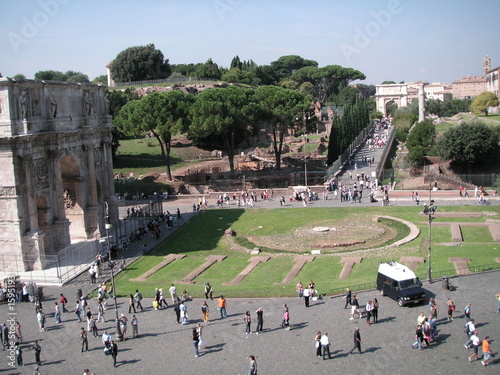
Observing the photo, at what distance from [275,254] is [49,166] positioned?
1407 centimetres

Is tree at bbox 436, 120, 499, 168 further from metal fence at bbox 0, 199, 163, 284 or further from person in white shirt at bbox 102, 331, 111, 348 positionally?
person in white shirt at bbox 102, 331, 111, 348

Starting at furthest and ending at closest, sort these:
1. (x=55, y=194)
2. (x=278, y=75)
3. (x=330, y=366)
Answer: (x=278, y=75) < (x=55, y=194) < (x=330, y=366)

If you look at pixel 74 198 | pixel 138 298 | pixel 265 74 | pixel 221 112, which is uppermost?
pixel 265 74

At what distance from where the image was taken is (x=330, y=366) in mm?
19578

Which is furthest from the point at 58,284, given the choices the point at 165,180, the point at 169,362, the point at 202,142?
the point at 202,142

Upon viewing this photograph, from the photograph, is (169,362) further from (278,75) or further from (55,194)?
(278,75)

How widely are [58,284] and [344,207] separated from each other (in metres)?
23.1

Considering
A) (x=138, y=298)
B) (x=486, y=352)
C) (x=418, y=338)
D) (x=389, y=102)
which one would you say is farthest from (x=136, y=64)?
(x=486, y=352)

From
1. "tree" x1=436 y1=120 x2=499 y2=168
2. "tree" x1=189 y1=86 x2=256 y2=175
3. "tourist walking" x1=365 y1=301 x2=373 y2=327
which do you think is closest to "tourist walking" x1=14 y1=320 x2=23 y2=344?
"tourist walking" x1=365 y1=301 x2=373 y2=327

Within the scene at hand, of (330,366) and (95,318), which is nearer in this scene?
(330,366)

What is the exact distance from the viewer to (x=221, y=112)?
195 feet

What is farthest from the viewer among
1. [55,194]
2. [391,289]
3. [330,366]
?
[55,194]

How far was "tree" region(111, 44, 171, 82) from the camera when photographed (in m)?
109

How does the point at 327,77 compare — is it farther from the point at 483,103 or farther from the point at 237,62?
the point at 483,103
